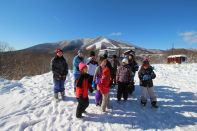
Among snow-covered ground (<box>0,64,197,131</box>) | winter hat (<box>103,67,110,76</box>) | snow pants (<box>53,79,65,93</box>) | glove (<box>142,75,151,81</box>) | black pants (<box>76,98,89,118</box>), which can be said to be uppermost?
winter hat (<box>103,67,110,76</box>)

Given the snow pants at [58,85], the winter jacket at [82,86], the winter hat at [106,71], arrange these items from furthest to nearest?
the snow pants at [58,85] < the winter hat at [106,71] < the winter jacket at [82,86]

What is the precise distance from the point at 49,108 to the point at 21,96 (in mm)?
1833

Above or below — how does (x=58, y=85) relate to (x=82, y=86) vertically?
below

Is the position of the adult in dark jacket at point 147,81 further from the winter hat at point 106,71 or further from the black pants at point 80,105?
the black pants at point 80,105

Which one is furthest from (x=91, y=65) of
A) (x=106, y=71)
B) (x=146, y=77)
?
(x=146, y=77)

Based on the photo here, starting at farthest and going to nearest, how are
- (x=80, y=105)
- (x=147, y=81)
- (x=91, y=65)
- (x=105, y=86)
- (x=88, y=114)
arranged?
(x=91, y=65), (x=147, y=81), (x=105, y=86), (x=88, y=114), (x=80, y=105)

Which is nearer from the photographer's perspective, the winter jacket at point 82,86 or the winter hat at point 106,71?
the winter jacket at point 82,86

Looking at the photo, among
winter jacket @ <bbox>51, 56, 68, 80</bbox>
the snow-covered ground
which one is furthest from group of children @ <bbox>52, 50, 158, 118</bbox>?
the snow-covered ground

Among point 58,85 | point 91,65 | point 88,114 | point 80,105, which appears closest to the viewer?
point 80,105

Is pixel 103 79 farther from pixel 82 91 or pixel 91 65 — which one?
pixel 91 65

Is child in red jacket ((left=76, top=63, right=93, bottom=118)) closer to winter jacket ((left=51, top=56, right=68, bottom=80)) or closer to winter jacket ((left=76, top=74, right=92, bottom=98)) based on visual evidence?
winter jacket ((left=76, top=74, right=92, bottom=98))

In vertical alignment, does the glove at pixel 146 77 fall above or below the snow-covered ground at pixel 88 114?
above

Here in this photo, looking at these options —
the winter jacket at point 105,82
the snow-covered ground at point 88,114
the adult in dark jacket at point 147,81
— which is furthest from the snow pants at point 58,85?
the adult in dark jacket at point 147,81

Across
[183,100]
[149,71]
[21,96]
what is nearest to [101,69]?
[149,71]
